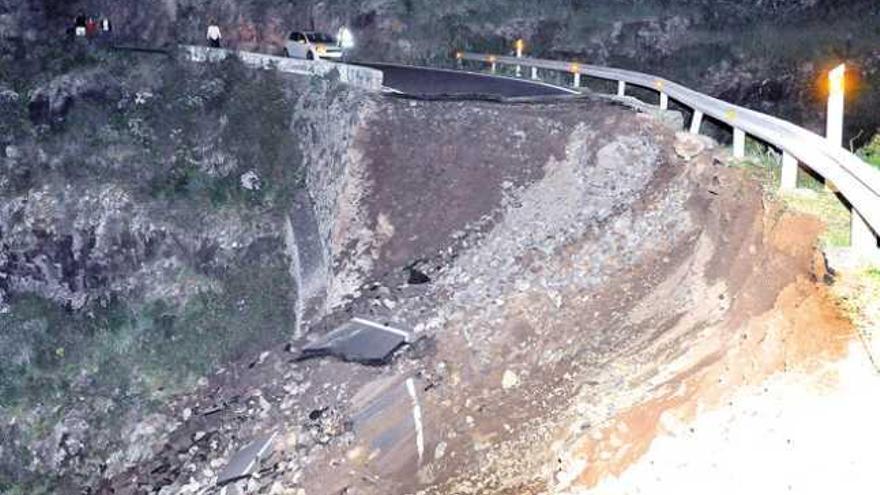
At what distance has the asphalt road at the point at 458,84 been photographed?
769 inches

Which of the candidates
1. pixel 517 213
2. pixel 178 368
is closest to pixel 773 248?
pixel 517 213

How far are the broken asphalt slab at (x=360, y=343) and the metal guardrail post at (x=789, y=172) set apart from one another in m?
5.49

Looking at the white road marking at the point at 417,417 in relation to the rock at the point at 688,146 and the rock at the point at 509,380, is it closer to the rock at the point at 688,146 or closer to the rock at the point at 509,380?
the rock at the point at 509,380

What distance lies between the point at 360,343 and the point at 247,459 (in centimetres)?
238

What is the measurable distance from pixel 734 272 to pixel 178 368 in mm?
12879

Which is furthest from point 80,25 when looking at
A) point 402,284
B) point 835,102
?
point 835,102

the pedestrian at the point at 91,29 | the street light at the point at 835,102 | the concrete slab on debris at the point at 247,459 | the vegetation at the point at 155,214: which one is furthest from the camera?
the pedestrian at the point at 91,29

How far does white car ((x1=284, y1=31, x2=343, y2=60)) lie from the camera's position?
27500 millimetres

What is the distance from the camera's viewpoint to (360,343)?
39.4 ft

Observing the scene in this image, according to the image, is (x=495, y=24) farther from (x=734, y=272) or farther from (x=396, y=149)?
(x=734, y=272)

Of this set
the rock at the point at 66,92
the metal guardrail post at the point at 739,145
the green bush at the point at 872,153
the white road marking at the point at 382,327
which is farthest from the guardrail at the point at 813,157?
the rock at the point at 66,92

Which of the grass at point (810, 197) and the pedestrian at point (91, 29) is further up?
the pedestrian at point (91, 29)

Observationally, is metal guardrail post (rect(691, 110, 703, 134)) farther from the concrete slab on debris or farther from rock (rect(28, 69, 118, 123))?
rock (rect(28, 69, 118, 123))

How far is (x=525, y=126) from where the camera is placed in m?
15.7
